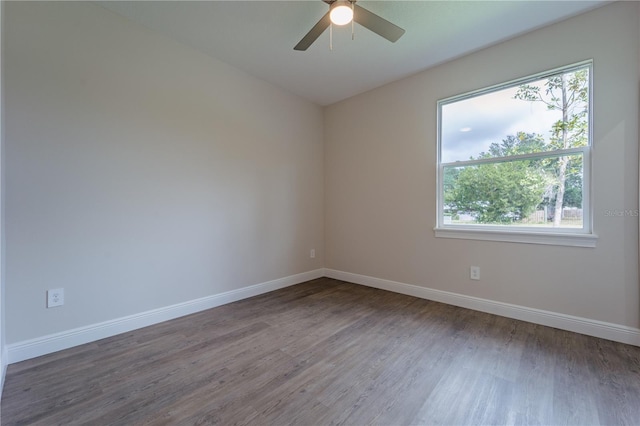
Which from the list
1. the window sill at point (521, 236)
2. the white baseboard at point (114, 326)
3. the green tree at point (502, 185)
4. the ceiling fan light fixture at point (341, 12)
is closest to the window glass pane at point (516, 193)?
the green tree at point (502, 185)

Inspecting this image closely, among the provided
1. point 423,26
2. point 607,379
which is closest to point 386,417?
point 607,379

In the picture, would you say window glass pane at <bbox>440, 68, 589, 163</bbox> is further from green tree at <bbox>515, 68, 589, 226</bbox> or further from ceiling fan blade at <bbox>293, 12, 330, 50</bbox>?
ceiling fan blade at <bbox>293, 12, 330, 50</bbox>

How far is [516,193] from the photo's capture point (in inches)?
99.7

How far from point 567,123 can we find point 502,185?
0.68m

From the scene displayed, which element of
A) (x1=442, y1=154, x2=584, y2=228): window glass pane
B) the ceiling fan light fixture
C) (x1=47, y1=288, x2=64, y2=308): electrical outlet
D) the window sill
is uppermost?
the ceiling fan light fixture

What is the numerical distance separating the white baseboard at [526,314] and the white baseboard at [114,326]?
1707mm

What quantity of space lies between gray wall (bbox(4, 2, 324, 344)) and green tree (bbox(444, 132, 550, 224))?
7.24 ft

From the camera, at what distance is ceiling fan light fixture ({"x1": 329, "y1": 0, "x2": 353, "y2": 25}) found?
1698 mm

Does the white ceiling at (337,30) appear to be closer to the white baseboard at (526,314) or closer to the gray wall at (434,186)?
the gray wall at (434,186)

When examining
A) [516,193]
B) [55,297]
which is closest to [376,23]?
[516,193]

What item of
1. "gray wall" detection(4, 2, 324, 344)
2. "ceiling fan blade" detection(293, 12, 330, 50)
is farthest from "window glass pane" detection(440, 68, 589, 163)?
"gray wall" detection(4, 2, 324, 344)

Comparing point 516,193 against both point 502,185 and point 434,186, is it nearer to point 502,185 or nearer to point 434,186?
point 502,185

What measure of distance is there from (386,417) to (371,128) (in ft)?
10.1

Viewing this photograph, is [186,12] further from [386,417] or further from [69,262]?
[386,417]
